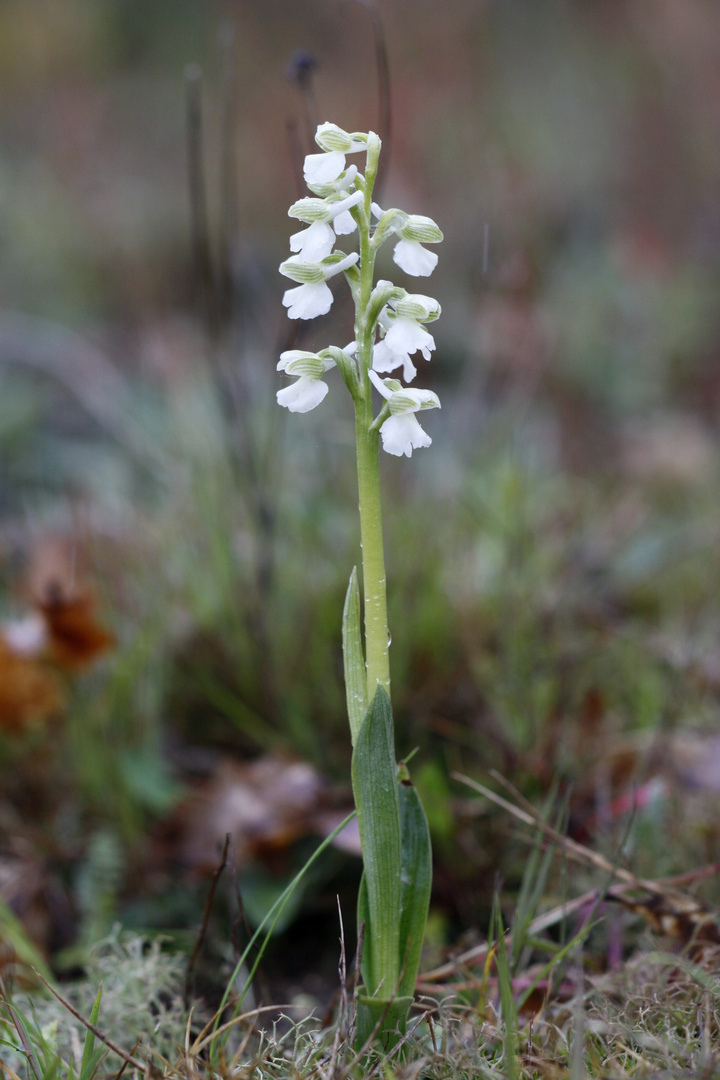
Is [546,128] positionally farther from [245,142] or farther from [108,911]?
[108,911]

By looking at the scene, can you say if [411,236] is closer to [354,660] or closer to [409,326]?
[409,326]

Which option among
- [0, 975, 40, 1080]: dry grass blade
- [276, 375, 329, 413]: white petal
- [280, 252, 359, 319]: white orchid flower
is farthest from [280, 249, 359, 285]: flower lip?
[0, 975, 40, 1080]: dry grass blade

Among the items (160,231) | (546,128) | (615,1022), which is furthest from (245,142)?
(615,1022)

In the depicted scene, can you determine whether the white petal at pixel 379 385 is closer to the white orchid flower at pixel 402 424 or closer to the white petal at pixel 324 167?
the white orchid flower at pixel 402 424

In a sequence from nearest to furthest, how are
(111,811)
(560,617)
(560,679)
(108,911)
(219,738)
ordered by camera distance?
(108,911), (111,811), (560,679), (219,738), (560,617)

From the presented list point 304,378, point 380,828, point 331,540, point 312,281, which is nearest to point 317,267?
point 312,281

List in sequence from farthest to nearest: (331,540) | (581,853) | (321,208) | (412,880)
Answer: (331,540)
(581,853)
(412,880)
(321,208)

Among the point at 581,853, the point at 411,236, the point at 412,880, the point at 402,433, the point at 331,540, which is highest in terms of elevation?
the point at 411,236

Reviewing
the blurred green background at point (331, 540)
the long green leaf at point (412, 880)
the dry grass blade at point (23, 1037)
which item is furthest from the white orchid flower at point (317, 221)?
the dry grass blade at point (23, 1037)
